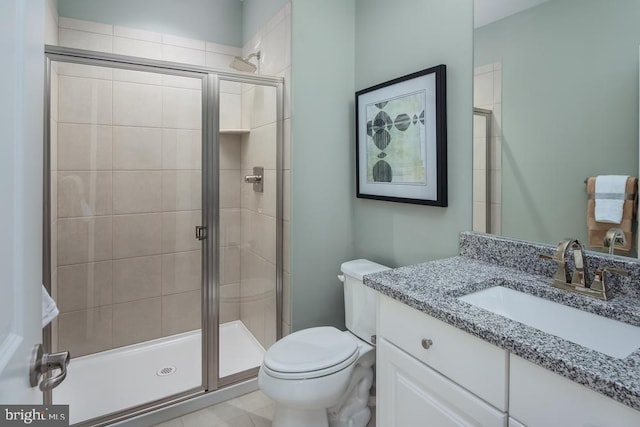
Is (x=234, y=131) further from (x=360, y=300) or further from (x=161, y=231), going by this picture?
(x=360, y=300)

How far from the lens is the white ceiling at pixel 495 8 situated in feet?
4.43

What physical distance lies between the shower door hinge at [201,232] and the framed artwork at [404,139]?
0.93 metres

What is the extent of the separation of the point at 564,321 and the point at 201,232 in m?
1.73

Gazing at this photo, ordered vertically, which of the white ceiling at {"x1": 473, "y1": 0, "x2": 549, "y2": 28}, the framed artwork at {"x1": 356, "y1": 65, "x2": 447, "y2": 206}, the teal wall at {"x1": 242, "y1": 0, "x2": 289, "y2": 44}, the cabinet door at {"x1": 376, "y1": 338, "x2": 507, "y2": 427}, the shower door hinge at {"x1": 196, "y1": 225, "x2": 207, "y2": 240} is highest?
the teal wall at {"x1": 242, "y1": 0, "x2": 289, "y2": 44}

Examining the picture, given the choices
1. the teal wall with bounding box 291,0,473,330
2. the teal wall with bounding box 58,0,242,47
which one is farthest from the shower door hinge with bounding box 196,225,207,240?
the teal wall with bounding box 58,0,242,47

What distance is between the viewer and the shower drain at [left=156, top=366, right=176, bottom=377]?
6.90ft

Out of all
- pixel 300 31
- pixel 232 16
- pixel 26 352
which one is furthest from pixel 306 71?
pixel 26 352

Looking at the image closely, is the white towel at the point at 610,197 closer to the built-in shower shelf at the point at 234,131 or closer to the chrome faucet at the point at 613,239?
the chrome faucet at the point at 613,239

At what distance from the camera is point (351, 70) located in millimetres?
2199

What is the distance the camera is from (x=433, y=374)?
3.36 ft

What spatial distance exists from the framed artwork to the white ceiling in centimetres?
22

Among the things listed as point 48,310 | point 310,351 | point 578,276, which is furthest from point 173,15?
point 578,276

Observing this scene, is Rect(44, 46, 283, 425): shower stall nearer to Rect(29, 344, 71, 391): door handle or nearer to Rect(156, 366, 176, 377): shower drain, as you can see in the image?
Rect(156, 366, 176, 377): shower drain

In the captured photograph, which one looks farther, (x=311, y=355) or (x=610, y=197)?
(x=311, y=355)
